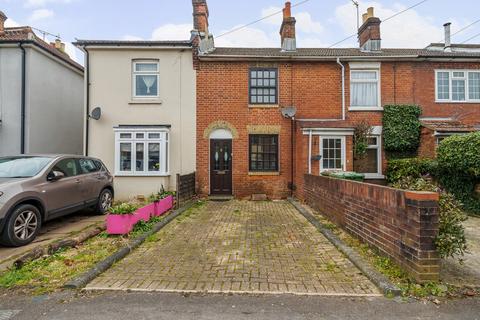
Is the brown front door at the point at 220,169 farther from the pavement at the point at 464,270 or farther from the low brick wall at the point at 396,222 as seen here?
the pavement at the point at 464,270

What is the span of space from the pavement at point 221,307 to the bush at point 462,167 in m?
6.75

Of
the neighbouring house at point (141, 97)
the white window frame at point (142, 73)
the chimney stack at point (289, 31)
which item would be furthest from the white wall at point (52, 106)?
the chimney stack at point (289, 31)

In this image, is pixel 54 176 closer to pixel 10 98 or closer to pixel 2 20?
pixel 10 98

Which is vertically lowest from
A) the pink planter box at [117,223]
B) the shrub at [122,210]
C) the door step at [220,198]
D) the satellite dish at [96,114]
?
the door step at [220,198]

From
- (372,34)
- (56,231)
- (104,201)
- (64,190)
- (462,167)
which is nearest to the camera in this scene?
(56,231)

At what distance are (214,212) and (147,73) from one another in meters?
7.16

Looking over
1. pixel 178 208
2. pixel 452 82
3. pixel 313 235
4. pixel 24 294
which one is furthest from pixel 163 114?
pixel 452 82

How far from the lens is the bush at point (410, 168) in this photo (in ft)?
34.9

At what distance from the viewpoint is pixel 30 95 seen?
12.0m

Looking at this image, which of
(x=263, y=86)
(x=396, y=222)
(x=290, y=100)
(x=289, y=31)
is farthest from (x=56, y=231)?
(x=289, y=31)

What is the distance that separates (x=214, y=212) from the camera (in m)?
9.55

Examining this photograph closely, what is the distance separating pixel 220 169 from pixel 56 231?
6.98m

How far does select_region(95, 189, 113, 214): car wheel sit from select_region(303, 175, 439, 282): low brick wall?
664cm

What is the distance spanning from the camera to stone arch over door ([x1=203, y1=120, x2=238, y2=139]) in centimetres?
1269
